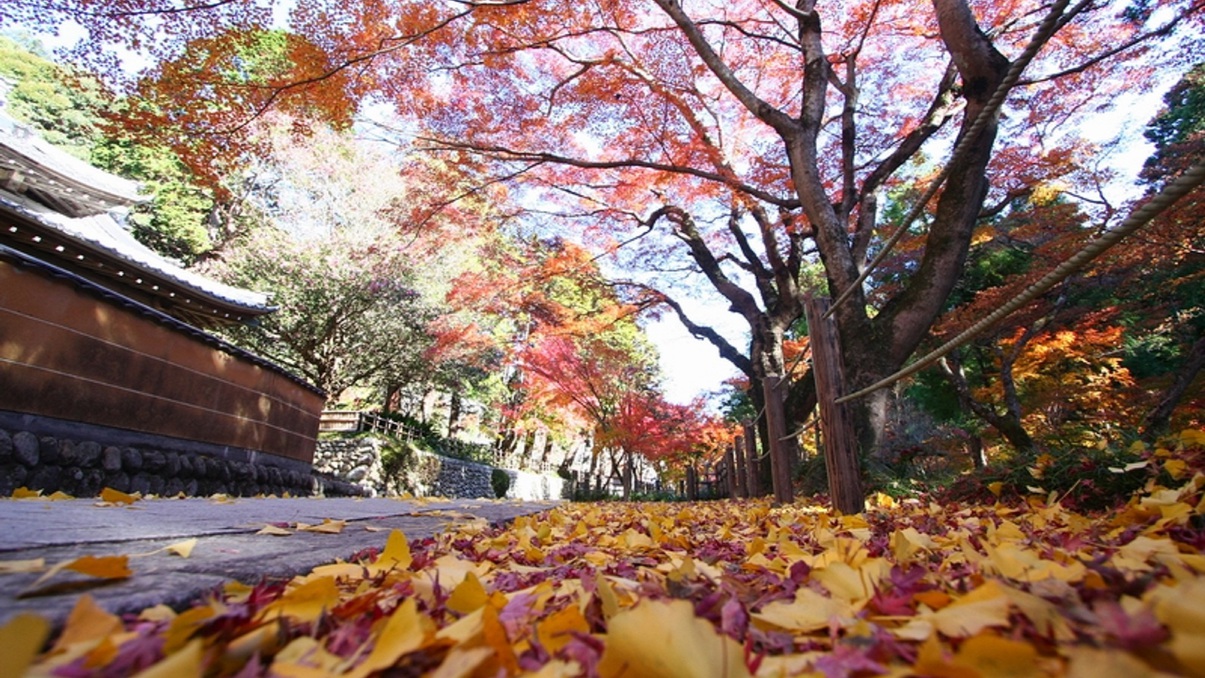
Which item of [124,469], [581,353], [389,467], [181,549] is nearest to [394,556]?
[181,549]

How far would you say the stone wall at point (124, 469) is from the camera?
362 cm

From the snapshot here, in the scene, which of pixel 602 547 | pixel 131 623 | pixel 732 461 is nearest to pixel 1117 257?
pixel 732 461

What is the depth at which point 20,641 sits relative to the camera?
36 cm

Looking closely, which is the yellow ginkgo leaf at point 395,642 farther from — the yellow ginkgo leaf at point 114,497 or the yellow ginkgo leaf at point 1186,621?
the yellow ginkgo leaf at point 114,497

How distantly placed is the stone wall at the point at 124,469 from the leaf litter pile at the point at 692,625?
4295 mm

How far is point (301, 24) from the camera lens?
5.80 m

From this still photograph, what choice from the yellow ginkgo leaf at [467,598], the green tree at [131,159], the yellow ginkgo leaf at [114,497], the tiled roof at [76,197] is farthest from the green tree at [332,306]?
the yellow ginkgo leaf at [467,598]

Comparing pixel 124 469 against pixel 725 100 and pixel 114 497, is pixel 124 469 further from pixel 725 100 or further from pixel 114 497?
pixel 725 100

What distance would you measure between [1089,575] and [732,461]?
8.80 metres

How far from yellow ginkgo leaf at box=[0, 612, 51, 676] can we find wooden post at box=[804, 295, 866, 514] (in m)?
2.81

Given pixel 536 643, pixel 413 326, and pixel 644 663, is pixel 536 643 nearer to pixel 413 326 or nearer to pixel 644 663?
pixel 644 663

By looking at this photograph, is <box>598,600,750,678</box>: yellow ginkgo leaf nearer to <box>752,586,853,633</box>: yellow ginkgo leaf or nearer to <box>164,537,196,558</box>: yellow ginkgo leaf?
<box>752,586,853,633</box>: yellow ginkgo leaf

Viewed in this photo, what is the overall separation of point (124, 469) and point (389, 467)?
7579 millimetres

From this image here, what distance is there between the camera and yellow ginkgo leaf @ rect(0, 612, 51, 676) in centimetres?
36
